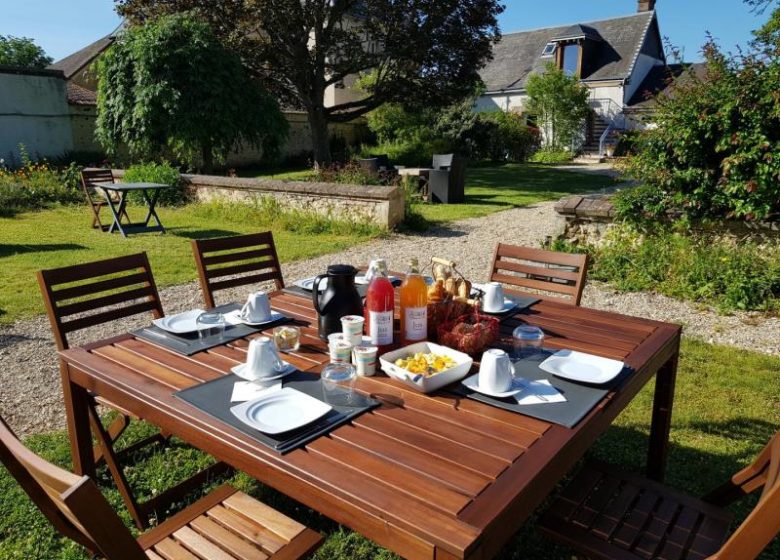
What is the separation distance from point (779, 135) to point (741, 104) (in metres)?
0.46

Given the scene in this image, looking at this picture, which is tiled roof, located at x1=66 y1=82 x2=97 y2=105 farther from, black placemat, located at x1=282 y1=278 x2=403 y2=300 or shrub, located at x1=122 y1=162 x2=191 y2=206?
black placemat, located at x1=282 y1=278 x2=403 y2=300

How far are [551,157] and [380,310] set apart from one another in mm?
23630

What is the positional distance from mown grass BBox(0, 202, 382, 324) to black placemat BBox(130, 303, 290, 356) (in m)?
3.64

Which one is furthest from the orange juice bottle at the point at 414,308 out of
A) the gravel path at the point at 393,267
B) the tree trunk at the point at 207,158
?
the tree trunk at the point at 207,158

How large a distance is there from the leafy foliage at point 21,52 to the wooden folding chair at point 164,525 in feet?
213

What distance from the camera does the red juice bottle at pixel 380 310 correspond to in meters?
2.06

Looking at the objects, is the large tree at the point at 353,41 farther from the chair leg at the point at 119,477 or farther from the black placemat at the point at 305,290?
the chair leg at the point at 119,477

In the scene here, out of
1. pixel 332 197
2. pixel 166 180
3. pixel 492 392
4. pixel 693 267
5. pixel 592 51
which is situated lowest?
pixel 693 267

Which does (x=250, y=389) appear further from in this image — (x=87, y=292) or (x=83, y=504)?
(x=87, y=292)

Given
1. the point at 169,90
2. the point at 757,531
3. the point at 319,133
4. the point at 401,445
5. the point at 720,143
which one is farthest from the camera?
the point at 319,133

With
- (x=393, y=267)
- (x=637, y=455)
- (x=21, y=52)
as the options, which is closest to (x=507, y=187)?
(x=393, y=267)

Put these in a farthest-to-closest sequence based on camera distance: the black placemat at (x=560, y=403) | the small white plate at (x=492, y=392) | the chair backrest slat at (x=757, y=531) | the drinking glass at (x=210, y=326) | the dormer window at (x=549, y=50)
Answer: the dormer window at (x=549, y=50) < the drinking glass at (x=210, y=326) < the small white plate at (x=492, y=392) < the black placemat at (x=560, y=403) < the chair backrest slat at (x=757, y=531)

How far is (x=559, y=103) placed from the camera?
973 inches

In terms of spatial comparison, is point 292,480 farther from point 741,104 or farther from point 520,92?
point 520,92
